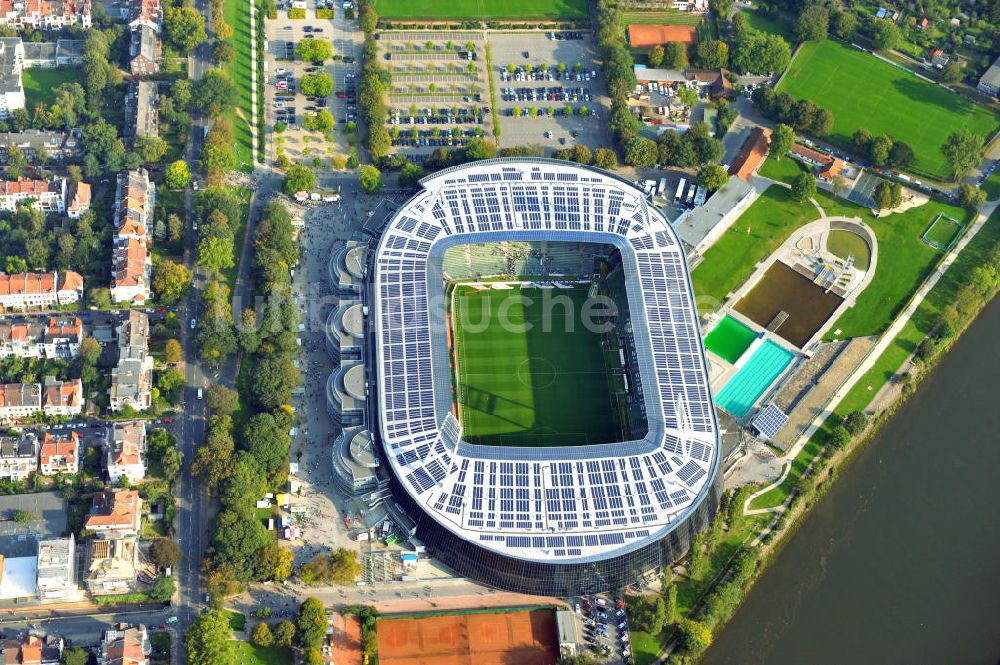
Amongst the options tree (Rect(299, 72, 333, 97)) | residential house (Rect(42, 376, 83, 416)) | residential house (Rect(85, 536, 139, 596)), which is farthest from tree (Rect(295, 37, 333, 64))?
residential house (Rect(85, 536, 139, 596))

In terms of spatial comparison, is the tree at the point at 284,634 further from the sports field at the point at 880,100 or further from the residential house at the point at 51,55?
the sports field at the point at 880,100

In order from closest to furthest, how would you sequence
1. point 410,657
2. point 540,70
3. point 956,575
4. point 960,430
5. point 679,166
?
point 410,657 → point 956,575 → point 960,430 → point 679,166 → point 540,70

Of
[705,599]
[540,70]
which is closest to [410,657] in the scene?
[705,599]

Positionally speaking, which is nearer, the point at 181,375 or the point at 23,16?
the point at 181,375

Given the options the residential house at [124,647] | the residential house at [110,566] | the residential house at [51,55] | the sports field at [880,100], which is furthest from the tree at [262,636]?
the sports field at [880,100]

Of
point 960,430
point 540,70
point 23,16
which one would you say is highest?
point 540,70

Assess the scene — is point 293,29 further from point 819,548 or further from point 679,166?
point 819,548
